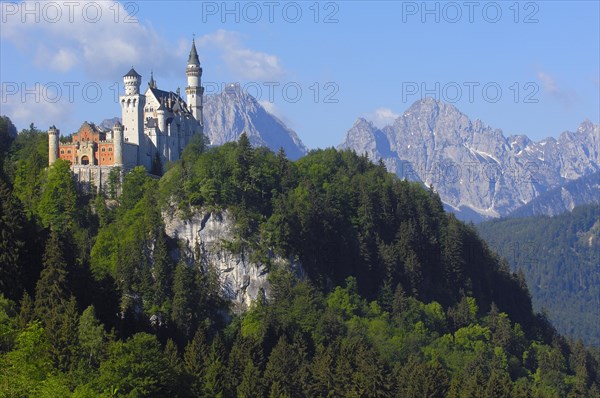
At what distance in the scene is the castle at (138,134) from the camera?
13038 centimetres

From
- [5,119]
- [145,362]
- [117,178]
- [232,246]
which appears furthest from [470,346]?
[145,362]

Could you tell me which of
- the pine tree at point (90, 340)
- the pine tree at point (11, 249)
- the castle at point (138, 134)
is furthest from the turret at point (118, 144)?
the pine tree at point (90, 340)

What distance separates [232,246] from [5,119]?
3837cm

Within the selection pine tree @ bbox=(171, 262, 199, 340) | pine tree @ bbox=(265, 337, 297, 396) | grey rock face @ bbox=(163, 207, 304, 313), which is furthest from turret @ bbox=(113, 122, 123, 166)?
pine tree @ bbox=(265, 337, 297, 396)

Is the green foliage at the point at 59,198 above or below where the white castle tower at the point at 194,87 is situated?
below

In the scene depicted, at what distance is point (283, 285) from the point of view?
125062 mm

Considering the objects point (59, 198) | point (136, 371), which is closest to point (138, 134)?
point (59, 198)

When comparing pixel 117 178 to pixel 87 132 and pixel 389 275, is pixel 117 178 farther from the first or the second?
pixel 389 275

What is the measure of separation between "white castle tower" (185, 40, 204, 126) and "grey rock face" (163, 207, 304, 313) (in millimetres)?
21290

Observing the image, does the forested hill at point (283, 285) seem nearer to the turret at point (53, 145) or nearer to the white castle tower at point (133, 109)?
the turret at point (53, 145)

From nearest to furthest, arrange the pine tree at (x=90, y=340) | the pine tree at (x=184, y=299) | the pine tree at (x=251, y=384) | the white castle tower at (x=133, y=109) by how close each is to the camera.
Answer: the pine tree at (x=90, y=340)
the pine tree at (x=251, y=384)
the pine tree at (x=184, y=299)
the white castle tower at (x=133, y=109)

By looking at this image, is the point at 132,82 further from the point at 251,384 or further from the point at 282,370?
the point at 251,384

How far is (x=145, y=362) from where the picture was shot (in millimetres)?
72812

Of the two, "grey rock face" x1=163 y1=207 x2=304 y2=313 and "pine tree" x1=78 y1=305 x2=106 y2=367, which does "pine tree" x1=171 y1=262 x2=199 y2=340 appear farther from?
"pine tree" x1=78 y1=305 x2=106 y2=367
